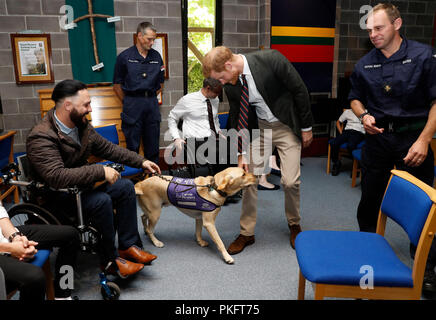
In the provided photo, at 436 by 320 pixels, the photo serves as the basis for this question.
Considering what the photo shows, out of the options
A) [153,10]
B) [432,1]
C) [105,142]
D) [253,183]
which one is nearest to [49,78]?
[153,10]

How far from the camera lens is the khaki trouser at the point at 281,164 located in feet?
8.83

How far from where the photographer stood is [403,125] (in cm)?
221

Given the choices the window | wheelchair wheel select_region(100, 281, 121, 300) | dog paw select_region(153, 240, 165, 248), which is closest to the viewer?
wheelchair wheel select_region(100, 281, 121, 300)

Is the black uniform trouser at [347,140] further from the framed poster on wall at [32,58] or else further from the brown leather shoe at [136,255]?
the framed poster on wall at [32,58]

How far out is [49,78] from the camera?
430 centimetres

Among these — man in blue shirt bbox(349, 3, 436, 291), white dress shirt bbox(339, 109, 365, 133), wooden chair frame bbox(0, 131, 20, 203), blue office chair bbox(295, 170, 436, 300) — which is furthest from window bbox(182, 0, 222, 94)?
blue office chair bbox(295, 170, 436, 300)

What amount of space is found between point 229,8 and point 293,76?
2.72 metres

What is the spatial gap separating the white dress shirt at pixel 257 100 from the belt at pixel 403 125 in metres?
0.55

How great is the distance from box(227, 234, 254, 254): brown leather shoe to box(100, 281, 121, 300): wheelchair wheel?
2.84 ft

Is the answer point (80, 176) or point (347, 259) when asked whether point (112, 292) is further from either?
point (347, 259)

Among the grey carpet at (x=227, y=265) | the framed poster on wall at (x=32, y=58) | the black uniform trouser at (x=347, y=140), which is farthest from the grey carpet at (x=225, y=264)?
the framed poster on wall at (x=32, y=58)

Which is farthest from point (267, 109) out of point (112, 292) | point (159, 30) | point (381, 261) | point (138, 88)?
point (159, 30)

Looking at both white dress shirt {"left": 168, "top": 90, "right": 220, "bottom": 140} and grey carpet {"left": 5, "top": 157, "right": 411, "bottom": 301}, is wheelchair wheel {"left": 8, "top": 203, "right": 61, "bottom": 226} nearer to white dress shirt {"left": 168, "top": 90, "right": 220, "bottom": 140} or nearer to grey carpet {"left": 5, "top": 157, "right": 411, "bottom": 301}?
grey carpet {"left": 5, "top": 157, "right": 411, "bottom": 301}

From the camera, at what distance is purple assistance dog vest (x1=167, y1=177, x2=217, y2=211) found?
251 cm
